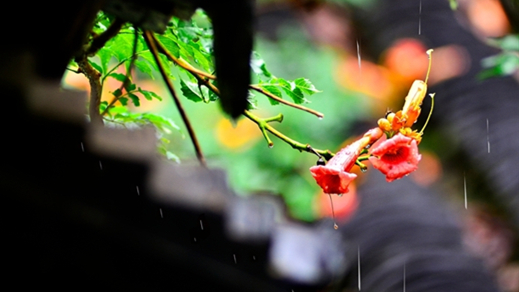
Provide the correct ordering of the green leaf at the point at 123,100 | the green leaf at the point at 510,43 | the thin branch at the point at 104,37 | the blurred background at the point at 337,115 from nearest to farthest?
the thin branch at the point at 104,37 < the green leaf at the point at 123,100 < the green leaf at the point at 510,43 < the blurred background at the point at 337,115

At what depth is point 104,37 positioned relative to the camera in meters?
0.27

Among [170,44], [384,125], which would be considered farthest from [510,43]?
[170,44]

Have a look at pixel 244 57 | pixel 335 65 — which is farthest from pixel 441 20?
pixel 244 57

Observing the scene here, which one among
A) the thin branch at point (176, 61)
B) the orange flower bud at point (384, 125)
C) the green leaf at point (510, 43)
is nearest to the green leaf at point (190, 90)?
the thin branch at point (176, 61)

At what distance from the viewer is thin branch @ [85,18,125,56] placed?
262 mm

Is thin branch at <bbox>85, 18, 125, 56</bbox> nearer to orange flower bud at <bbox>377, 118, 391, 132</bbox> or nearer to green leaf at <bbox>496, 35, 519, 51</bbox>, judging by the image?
orange flower bud at <bbox>377, 118, 391, 132</bbox>

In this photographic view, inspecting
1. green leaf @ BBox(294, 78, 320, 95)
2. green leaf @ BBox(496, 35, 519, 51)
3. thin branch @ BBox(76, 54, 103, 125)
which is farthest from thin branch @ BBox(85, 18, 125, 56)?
green leaf @ BBox(496, 35, 519, 51)

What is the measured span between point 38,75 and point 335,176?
20cm

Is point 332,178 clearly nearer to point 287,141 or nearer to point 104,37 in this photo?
point 287,141

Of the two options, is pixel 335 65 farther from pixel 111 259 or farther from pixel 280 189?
pixel 111 259

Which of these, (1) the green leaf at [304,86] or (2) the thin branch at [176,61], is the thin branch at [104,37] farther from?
(1) the green leaf at [304,86]

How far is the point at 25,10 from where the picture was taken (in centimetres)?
20

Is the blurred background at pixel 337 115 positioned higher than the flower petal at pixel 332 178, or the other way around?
the blurred background at pixel 337 115

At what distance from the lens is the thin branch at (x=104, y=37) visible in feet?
0.86
